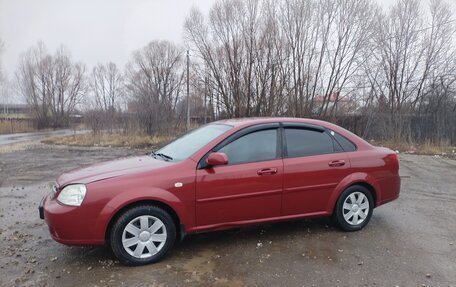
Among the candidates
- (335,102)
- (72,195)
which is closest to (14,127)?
(335,102)

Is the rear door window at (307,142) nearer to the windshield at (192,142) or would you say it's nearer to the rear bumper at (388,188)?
the windshield at (192,142)

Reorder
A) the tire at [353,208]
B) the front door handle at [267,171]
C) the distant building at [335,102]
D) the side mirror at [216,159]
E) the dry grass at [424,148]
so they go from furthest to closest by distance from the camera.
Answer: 1. the distant building at [335,102]
2. the dry grass at [424,148]
3. the tire at [353,208]
4. the front door handle at [267,171]
5. the side mirror at [216,159]

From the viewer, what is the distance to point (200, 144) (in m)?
4.06

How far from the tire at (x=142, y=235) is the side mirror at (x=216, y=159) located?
730mm

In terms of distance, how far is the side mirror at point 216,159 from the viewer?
12.1 feet

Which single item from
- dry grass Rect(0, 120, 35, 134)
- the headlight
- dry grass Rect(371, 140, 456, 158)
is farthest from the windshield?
dry grass Rect(0, 120, 35, 134)

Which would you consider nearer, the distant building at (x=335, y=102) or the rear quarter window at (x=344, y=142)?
the rear quarter window at (x=344, y=142)

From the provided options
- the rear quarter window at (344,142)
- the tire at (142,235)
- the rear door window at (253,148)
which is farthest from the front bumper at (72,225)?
the rear quarter window at (344,142)

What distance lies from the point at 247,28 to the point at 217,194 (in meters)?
15.1

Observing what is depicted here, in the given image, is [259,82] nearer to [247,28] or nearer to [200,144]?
[247,28]

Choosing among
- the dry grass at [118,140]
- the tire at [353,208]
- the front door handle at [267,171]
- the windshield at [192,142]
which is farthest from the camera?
the dry grass at [118,140]

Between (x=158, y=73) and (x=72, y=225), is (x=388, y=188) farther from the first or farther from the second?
(x=158, y=73)

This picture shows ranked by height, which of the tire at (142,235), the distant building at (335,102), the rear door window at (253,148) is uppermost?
the distant building at (335,102)

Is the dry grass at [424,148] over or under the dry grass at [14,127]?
under
